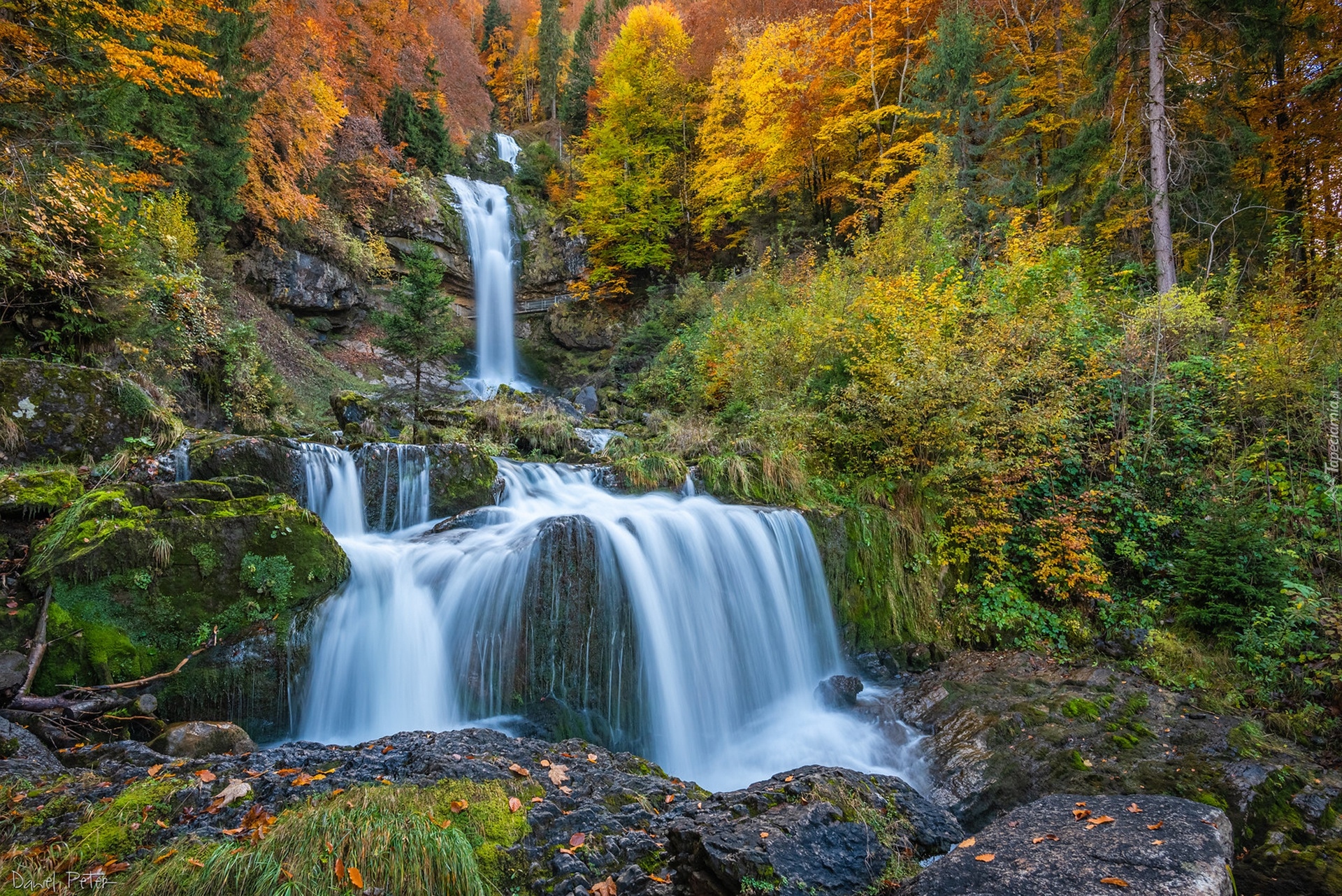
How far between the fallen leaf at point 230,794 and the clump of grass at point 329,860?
1.61ft

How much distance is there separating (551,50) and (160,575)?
41281 millimetres

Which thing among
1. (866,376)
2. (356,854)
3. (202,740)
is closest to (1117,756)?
(866,376)

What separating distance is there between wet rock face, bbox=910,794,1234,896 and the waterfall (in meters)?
18.2

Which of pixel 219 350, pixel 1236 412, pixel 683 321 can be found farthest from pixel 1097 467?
pixel 219 350

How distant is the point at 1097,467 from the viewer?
7.56 meters

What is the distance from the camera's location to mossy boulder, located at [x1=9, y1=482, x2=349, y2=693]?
13.0ft

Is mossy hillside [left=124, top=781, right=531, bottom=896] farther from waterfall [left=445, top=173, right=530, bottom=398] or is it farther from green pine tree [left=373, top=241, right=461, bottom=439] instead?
waterfall [left=445, top=173, right=530, bottom=398]

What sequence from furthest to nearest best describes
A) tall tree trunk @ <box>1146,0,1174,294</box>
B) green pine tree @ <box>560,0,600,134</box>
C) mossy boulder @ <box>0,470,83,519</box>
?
green pine tree @ <box>560,0,600,134</box>
tall tree trunk @ <box>1146,0,1174,294</box>
mossy boulder @ <box>0,470,83,519</box>

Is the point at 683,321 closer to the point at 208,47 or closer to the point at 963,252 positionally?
the point at 963,252

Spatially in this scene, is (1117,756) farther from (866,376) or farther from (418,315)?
(418,315)

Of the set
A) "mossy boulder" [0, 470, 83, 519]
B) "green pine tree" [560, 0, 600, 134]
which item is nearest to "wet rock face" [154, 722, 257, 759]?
"mossy boulder" [0, 470, 83, 519]

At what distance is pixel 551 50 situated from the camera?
3525cm

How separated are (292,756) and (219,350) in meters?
9.52

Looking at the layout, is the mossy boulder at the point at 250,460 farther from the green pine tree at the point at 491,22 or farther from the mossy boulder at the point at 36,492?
the green pine tree at the point at 491,22
